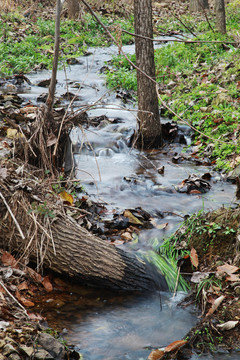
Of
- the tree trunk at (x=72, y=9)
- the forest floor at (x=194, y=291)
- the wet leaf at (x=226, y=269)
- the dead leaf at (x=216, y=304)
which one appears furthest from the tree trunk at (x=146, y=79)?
the tree trunk at (x=72, y=9)

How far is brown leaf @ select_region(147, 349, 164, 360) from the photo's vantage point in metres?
2.83

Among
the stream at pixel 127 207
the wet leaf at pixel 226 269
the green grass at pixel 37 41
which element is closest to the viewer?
the stream at pixel 127 207

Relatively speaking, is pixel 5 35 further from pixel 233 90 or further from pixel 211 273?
pixel 211 273

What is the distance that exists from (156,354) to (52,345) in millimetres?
770

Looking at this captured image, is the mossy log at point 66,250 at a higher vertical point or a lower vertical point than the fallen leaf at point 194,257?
higher

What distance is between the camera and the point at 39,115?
177 inches

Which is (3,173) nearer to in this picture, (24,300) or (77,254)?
(77,254)

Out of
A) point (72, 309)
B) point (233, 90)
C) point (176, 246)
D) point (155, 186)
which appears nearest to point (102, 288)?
point (72, 309)

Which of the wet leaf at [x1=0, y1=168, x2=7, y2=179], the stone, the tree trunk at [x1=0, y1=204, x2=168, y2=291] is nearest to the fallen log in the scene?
the tree trunk at [x1=0, y1=204, x2=168, y2=291]

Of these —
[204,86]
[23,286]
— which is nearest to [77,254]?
[23,286]

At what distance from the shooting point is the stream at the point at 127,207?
3072mm

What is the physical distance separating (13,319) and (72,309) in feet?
2.25

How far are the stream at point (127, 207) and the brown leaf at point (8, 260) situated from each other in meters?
0.42

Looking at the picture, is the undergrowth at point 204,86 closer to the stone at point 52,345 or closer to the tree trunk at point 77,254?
the tree trunk at point 77,254
